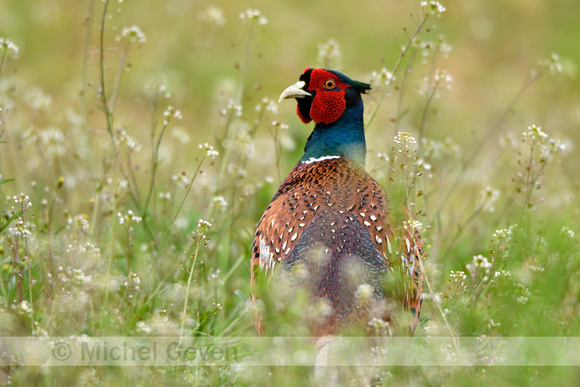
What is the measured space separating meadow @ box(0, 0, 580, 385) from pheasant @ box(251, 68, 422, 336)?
0.19 meters

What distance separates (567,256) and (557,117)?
18.4ft

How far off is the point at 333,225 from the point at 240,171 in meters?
1.53

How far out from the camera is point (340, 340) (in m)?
2.80

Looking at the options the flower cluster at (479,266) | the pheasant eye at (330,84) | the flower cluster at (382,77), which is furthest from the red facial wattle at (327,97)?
the flower cluster at (479,266)

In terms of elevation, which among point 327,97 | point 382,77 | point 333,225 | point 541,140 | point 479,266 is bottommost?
point 479,266

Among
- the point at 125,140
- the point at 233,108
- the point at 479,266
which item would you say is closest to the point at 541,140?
the point at 479,266

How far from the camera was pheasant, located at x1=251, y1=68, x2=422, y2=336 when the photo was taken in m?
3.24

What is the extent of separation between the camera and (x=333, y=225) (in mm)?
3578

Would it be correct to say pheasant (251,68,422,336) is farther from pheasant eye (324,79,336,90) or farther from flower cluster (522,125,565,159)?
flower cluster (522,125,565,159)

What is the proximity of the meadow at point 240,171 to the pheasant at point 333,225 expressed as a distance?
0.19 meters

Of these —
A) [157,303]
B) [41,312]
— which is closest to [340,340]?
[41,312]

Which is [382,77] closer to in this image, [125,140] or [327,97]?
[327,97]

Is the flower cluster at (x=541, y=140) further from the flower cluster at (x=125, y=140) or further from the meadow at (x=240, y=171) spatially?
the flower cluster at (x=125, y=140)

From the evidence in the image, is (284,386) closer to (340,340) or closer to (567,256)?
(340,340)
